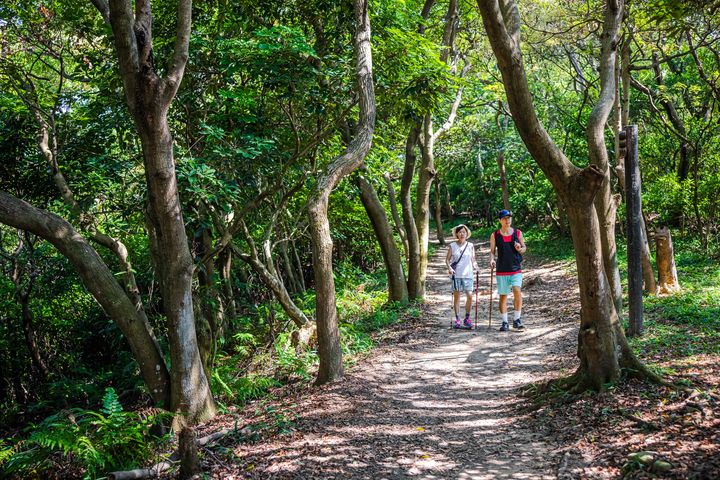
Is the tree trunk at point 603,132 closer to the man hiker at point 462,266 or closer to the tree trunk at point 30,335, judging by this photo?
the man hiker at point 462,266

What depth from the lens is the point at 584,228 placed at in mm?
5523

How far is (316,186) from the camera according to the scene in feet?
23.6

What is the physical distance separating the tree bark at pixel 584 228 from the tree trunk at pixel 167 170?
11.6ft

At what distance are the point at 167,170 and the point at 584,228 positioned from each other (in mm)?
4581

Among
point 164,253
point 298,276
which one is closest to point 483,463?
point 164,253

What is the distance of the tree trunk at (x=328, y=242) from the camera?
23.6 feet

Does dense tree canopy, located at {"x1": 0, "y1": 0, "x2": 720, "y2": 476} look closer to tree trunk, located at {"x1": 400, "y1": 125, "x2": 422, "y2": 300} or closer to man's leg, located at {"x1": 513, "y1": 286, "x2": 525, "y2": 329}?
tree trunk, located at {"x1": 400, "y1": 125, "x2": 422, "y2": 300}

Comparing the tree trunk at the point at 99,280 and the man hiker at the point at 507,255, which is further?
the man hiker at the point at 507,255

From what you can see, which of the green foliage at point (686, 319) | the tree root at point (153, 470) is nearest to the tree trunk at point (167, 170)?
the tree root at point (153, 470)

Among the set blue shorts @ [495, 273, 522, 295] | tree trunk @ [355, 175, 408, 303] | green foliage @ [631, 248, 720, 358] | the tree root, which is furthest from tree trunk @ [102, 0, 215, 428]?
tree trunk @ [355, 175, 408, 303]

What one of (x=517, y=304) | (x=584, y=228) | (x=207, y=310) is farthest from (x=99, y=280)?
(x=517, y=304)

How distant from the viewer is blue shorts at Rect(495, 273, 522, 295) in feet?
31.7

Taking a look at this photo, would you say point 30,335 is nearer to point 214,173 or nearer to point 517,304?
point 214,173

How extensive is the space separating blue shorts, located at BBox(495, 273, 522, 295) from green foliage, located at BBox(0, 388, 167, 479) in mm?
6272
